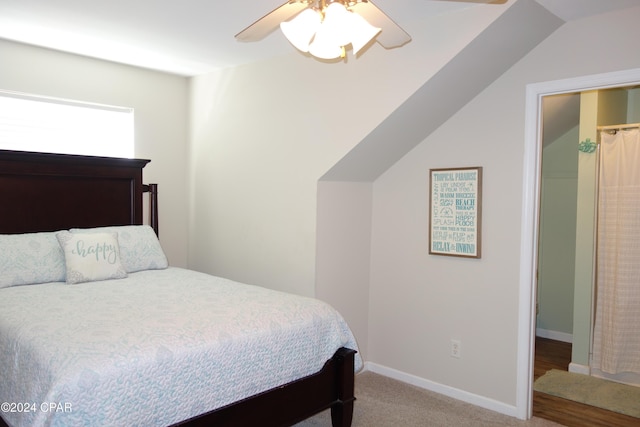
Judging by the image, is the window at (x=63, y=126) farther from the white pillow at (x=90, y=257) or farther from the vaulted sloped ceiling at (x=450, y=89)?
the vaulted sloped ceiling at (x=450, y=89)

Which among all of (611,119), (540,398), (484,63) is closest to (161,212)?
(484,63)

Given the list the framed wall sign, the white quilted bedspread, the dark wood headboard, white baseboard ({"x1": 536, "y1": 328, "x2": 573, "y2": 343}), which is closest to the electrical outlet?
the framed wall sign

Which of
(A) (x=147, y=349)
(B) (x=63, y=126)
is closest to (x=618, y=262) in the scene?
(A) (x=147, y=349)

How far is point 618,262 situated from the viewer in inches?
145

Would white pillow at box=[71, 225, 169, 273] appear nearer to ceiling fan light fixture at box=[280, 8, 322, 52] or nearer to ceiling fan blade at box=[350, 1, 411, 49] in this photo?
ceiling fan light fixture at box=[280, 8, 322, 52]

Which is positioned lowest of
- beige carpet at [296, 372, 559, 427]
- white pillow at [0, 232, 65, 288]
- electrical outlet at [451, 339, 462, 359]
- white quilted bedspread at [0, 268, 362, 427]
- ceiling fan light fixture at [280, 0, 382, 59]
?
beige carpet at [296, 372, 559, 427]

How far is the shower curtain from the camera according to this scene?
143 inches

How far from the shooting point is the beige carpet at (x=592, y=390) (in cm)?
323

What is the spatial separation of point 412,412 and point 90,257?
217cm

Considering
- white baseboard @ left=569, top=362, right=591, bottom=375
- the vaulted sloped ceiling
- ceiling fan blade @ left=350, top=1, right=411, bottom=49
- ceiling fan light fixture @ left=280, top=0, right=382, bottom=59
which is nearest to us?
ceiling fan light fixture @ left=280, top=0, right=382, bottom=59

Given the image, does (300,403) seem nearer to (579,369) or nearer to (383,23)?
(383,23)

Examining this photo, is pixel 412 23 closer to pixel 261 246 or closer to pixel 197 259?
pixel 261 246

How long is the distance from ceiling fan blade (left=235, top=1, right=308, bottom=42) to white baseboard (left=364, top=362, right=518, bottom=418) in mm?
2486

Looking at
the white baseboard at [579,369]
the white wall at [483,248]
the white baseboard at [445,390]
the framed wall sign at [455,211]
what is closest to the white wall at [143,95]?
the white wall at [483,248]
